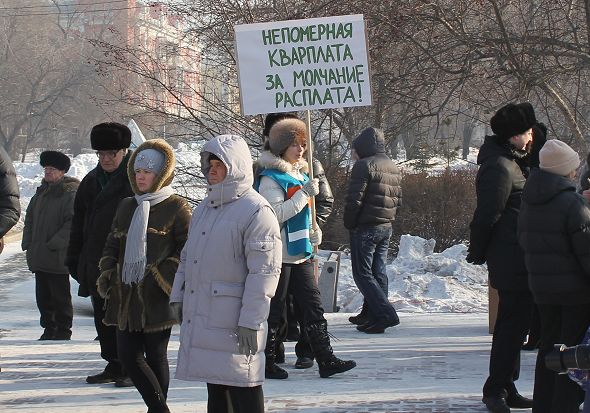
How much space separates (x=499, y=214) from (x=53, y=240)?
5620mm

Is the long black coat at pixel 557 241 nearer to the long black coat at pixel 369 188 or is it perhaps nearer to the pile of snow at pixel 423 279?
the long black coat at pixel 369 188

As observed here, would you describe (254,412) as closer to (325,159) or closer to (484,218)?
(484,218)

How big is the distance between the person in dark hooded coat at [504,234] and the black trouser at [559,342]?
0.58 meters

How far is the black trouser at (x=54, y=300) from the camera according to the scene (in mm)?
11216

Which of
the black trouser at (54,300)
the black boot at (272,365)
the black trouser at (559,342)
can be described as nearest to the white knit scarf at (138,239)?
the black boot at (272,365)

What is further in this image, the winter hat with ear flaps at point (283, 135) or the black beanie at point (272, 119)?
the black beanie at point (272, 119)

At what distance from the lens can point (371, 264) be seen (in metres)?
11.1

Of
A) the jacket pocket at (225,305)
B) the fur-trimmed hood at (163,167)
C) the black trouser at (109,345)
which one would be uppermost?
the fur-trimmed hood at (163,167)

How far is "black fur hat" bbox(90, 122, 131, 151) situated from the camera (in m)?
7.67

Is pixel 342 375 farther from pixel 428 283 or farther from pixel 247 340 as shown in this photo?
pixel 428 283

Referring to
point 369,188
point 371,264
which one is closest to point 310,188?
point 369,188

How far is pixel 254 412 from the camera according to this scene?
5.30 m

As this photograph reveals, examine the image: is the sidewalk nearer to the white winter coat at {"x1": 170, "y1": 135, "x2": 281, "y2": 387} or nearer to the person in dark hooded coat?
the person in dark hooded coat

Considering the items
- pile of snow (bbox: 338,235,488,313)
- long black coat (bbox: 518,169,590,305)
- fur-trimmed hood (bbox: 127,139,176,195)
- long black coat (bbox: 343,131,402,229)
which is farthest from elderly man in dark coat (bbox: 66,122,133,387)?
pile of snow (bbox: 338,235,488,313)
